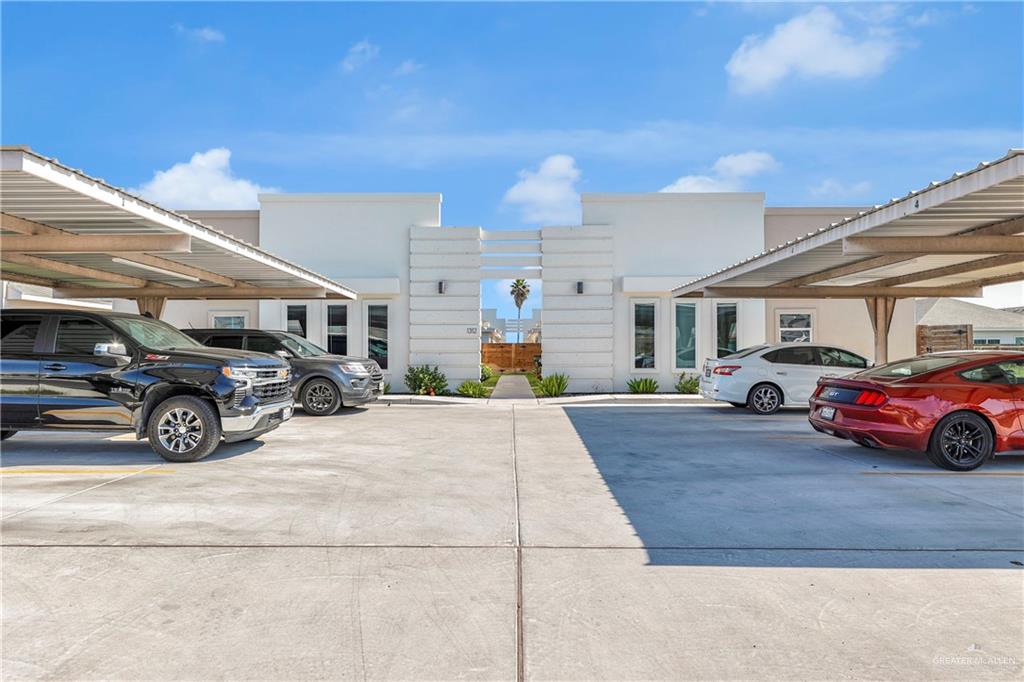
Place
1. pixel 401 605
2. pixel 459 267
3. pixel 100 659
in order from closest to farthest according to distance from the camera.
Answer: pixel 100 659 < pixel 401 605 < pixel 459 267

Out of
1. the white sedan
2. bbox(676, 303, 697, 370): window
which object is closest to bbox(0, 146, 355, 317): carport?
bbox(676, 303, 697, 370): window

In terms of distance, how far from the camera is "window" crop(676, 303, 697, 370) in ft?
58.5

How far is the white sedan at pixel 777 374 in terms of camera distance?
500 inches

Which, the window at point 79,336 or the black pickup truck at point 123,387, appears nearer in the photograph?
the black pickup truck at point 123,387

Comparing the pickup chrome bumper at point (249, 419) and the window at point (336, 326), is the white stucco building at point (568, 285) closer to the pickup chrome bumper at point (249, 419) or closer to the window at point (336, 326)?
the window at point (336, 326)

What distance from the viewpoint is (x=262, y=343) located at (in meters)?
12.7

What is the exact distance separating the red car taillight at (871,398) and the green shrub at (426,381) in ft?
37.5

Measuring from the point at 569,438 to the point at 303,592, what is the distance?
6.35 meters

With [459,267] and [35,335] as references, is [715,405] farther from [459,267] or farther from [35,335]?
[35,335]

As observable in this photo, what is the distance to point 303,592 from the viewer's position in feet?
12.4

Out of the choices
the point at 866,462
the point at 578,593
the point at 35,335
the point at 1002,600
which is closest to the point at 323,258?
the point at 35,335

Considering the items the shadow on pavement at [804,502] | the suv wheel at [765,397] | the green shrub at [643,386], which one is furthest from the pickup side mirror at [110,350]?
the green shrub at [643,386]

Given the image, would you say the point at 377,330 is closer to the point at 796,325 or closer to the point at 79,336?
the point at 79,336

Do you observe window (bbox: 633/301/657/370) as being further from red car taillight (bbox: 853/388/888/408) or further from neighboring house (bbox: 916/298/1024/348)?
neighboring house (bbox: 916/298/1024/348)
